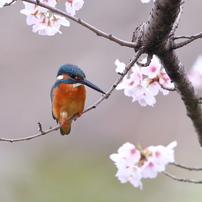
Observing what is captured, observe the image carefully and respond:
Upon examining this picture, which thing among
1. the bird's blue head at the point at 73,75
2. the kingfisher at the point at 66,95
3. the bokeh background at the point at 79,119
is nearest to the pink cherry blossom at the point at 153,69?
the bird's blue head at the point at 73,75

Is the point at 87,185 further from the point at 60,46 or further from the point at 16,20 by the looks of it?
the point at 16,20

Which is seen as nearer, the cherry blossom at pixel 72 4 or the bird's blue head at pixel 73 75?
the cherry blossom at pixel 72 4

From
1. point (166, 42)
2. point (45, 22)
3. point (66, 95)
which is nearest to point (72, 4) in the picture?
point (45, 22)

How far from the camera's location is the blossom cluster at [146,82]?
1376 millimetres

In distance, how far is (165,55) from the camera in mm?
1271

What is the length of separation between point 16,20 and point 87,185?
8.55 ft

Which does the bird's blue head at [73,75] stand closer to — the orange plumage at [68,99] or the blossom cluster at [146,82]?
the orange plumage at [68,99]

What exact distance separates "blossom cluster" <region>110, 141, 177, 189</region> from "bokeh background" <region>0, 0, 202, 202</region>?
3711mm

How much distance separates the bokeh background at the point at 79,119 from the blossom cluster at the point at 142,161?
371 centimetres

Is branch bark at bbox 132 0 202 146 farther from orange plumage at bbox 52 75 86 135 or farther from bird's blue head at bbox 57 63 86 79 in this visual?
orange plumage at bbox 52 75 86 135

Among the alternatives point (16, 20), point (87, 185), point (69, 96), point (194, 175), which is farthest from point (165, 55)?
point (16, 20)

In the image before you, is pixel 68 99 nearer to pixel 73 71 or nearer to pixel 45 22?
pixel 73 71

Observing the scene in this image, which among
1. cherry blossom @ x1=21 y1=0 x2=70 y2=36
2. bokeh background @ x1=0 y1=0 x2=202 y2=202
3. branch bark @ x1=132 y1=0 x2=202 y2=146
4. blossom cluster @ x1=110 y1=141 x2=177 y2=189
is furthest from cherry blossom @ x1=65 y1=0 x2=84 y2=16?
bokeh background @ x1=0 y1=0 x2=202 y2=202

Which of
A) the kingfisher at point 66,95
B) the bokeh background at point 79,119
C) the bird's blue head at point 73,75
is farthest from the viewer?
the bokeh background at point 79,119
